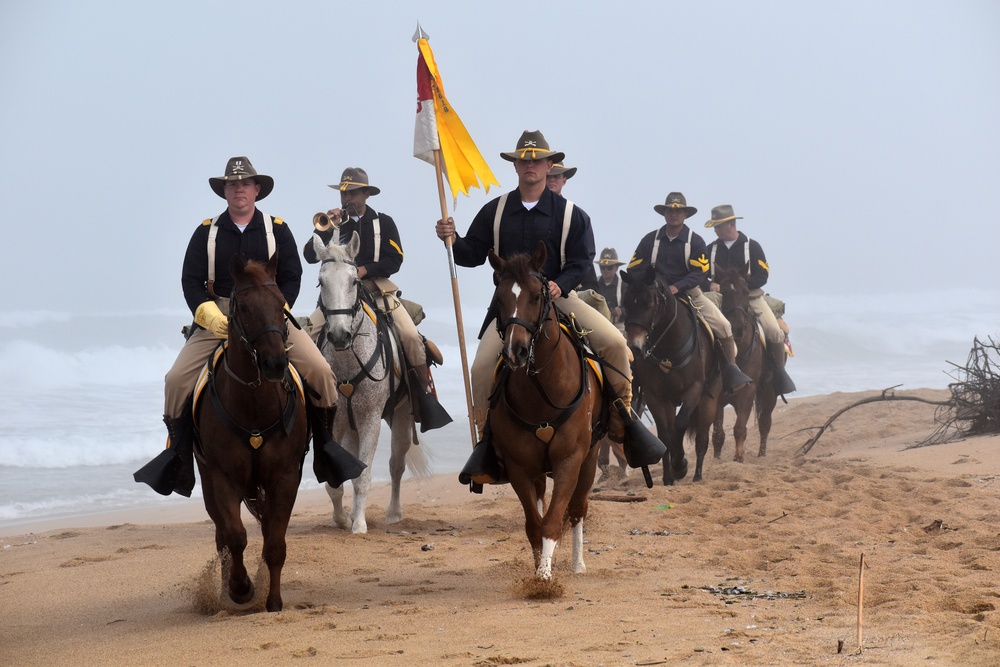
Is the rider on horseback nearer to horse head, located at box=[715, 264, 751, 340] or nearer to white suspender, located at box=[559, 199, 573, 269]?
white suspender, located at box=[559, 199, 573, 269]

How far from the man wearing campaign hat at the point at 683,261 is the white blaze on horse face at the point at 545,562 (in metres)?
6.39

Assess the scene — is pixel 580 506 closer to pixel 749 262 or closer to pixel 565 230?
pixel 565 230

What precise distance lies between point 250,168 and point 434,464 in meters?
10.6

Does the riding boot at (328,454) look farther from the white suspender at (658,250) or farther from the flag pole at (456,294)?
the white suspender at (658,250)

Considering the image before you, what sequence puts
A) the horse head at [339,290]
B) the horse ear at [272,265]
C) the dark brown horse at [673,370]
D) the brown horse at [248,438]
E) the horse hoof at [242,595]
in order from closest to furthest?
the brown horse at [248,438] < the horse ear at [272,265] < the horse hoof at [242,595] < the horse head at [339,290] < the dark brown horse at [673,370]

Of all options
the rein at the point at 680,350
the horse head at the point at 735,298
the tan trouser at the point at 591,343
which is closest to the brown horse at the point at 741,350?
the horse head at the point at 735,298

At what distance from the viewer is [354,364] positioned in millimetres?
10094

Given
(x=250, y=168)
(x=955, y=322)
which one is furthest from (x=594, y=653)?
(x=955, y=322)

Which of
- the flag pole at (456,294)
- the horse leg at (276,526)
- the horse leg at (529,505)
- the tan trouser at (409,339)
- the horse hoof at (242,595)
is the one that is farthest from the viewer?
the tan trouser at (409,339)

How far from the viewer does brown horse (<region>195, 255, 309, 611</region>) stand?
6391 mm

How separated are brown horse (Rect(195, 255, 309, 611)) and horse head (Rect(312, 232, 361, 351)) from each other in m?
2.15

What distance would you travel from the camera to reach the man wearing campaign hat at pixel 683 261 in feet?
43.0

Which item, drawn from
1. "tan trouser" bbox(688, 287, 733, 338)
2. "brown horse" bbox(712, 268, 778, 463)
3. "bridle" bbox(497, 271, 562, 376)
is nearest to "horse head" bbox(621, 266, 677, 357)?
"tan trouser" bbox(688, 287, 733, 338)

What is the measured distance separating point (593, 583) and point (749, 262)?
31.0 ft
